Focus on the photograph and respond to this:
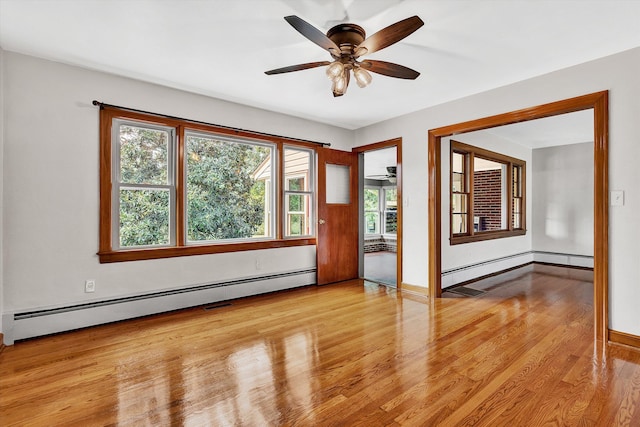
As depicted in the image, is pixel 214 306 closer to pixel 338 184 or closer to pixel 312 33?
pixel 338 184

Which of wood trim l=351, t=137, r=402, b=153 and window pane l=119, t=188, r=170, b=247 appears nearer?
window pane l=119, t=188, r=170, b=247

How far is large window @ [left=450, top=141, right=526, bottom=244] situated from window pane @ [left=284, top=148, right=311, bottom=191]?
237cm

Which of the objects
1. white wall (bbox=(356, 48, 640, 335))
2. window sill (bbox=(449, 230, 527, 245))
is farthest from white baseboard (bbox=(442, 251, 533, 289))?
white wall (bbox=(356, 48, 640, 335))

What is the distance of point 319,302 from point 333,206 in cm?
171

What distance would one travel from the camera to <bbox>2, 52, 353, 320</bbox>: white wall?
8.99ft

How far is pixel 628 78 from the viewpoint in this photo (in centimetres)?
269

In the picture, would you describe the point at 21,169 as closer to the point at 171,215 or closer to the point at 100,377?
the point at 171,215

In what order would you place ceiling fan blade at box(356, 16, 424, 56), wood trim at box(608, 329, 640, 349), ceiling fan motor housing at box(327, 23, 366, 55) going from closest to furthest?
ceiling fan blade at box(356, 16, 424, 56), ceiling fan motor housing at box(327, 23, 366, 55), wood trim at box(608, 329, 640, 349)

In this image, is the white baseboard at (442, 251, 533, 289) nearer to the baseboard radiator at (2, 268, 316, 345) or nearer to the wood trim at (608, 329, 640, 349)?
the wood trim at (608, 329, 640, 349)

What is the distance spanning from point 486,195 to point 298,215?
4.20 metres

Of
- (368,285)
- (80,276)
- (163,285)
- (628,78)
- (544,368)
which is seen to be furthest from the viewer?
(368,285)

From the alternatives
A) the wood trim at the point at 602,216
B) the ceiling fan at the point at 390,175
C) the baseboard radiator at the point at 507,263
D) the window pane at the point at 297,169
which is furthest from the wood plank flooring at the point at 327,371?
the ceiling fan at the point at 390,175

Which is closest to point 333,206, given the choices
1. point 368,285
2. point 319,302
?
point 368,285

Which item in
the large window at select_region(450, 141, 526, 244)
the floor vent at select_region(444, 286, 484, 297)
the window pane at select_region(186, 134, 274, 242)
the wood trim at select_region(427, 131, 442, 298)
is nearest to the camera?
the window pane at select_region(186, 134, 274, 242)
